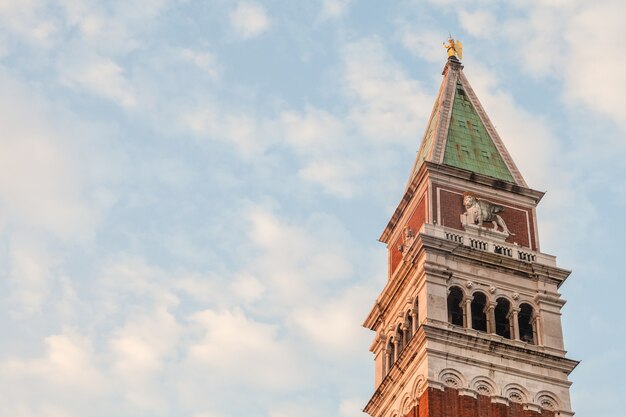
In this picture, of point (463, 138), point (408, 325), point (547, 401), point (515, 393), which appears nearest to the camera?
point (515, 393)

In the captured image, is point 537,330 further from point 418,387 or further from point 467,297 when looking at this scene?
point 418,387

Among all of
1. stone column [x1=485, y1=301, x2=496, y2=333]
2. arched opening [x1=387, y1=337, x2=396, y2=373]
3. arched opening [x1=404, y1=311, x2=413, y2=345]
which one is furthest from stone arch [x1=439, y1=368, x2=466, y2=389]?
arched opening [x1=387, y1=337, x2=396, y2=373]

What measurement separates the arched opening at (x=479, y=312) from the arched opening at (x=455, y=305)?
0.78 meters

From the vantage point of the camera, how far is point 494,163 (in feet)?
246

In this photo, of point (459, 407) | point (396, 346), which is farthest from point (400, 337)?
point (459, 407)

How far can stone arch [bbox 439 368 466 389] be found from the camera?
60781 millimetres

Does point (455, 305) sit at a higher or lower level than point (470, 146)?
lower

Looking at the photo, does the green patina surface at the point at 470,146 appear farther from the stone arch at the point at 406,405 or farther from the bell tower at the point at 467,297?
the stone arch at the point at 406,405

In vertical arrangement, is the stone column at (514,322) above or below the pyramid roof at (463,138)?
below

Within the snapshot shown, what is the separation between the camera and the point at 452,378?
6106cm

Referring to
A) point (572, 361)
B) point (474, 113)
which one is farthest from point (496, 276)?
point (474, 113)

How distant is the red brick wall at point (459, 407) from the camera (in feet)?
196

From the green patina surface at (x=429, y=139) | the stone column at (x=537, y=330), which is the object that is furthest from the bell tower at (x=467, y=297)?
the green patina surface at (x=429, y=139)

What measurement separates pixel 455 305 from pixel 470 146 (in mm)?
13924
